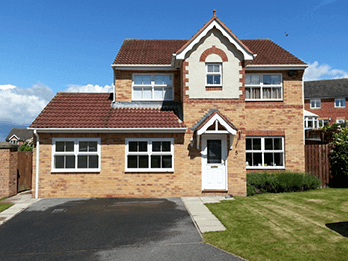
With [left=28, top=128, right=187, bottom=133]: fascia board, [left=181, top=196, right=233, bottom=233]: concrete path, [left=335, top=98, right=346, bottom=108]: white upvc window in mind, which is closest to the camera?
[left=181, top=196, right=233, bottom=233]: concrete path

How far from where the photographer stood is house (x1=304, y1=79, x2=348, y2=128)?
42.7 meters

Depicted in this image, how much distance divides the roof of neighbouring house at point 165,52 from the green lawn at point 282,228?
24.6 ft

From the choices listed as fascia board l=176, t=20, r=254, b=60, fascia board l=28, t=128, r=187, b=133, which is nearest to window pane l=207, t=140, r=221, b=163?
fascia board l=28, t=128, r=187, b=133

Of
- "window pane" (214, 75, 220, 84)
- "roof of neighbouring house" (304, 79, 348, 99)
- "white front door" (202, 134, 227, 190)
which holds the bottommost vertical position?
"white front door" (202, 134, 227, 190)

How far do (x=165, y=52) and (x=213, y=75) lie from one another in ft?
14.2

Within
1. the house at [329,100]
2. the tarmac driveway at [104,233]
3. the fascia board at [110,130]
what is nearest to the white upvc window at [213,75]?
the fascia board at [110,130]

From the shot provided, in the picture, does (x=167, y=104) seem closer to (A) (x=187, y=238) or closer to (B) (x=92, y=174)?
(B) (x=92, y=174)

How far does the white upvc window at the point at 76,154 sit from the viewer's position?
11.5 m

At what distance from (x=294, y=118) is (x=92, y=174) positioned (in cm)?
1049

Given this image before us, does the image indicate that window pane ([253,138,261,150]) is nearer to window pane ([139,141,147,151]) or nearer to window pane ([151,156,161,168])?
window pane ([151,156,161,168])

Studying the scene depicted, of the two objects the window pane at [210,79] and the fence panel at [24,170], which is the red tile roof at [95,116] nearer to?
the window pane at [210,79]

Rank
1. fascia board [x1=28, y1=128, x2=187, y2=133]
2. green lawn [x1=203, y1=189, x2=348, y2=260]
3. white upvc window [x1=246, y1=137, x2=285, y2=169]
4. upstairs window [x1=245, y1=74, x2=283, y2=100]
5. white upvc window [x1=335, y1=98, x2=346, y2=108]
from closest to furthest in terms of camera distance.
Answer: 1. green lawn [x1=203, y1=189, x2=348, y2=260]
2. fascia board [x1=28, y1=128, x2=187, y2=133]
3. white upvc window [x1=246, y1=137, x2=285, y2=169]
4. upstairs window [x1=245, y1=74, x2=283, y2=100]
5. white upvc window [x1=335, y1=98, x2=346, y2=108]

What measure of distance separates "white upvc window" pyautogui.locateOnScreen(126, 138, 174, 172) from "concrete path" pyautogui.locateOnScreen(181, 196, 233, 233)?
1.78 meters

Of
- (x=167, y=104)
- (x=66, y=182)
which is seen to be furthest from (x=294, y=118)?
(x=66, y=182)
